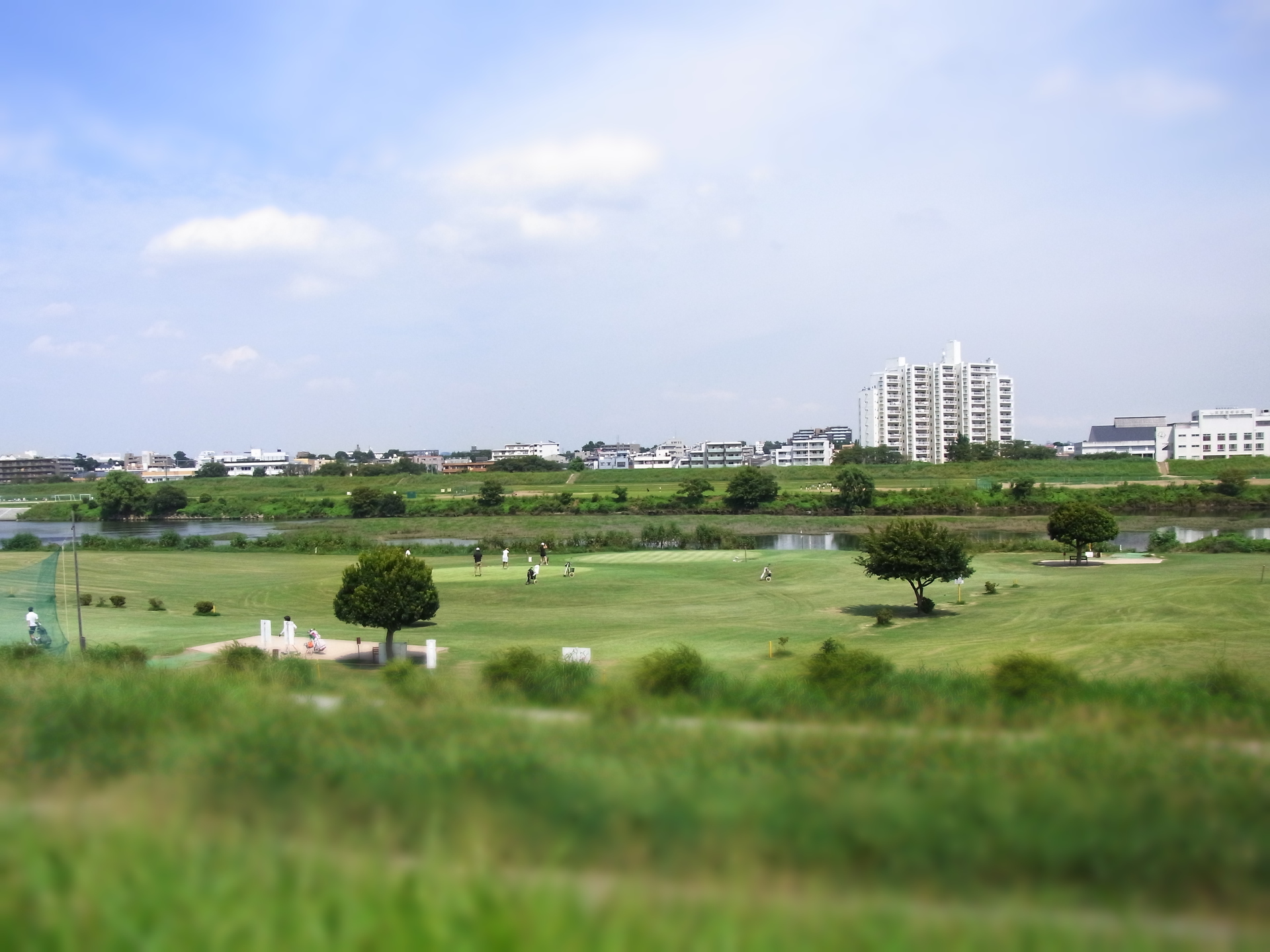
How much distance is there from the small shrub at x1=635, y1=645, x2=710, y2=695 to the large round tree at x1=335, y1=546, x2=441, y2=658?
32.1 feet

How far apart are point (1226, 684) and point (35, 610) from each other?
26.5 metres

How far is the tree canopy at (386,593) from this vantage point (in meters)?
25.0

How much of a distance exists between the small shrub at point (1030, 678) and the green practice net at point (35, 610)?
18449mm

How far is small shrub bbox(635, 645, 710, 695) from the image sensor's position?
15.2 m

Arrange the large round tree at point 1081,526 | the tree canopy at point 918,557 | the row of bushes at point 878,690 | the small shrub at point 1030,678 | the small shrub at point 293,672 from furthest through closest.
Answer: the large round tree at point 1081,526
the tree canopy at point 918,557
the small shrub at point 293,672
the small shrub at point 1030,678
the row of bushes at point 878,690

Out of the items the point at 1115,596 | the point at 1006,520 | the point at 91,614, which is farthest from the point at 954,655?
the point at 1006,520

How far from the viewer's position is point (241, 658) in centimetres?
2025

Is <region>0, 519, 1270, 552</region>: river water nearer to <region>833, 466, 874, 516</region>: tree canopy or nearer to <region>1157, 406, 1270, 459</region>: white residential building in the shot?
<region>833, 466, 874, 516</region>: tree canopy

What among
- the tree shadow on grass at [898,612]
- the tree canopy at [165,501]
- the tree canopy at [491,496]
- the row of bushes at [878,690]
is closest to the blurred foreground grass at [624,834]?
the row of bushes at [878,690]

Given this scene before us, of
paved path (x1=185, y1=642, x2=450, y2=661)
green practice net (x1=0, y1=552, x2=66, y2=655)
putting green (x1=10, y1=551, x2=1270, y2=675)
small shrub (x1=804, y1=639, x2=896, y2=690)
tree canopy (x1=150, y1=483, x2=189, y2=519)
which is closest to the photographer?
small shrub (x1=804, y1=639, x2=896, y2=690)

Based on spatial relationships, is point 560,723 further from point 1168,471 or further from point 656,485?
point 1168,471

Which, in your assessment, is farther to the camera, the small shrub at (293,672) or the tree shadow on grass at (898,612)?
the tree shadow on grass at (898,612)

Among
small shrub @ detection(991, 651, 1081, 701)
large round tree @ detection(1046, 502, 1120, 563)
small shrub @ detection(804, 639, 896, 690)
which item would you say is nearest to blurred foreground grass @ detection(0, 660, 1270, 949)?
small shrub @ detection(991, 651, 1081, 701)

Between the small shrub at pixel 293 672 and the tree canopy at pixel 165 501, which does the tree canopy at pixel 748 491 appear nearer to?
the tree canopy at pixel 165 501
